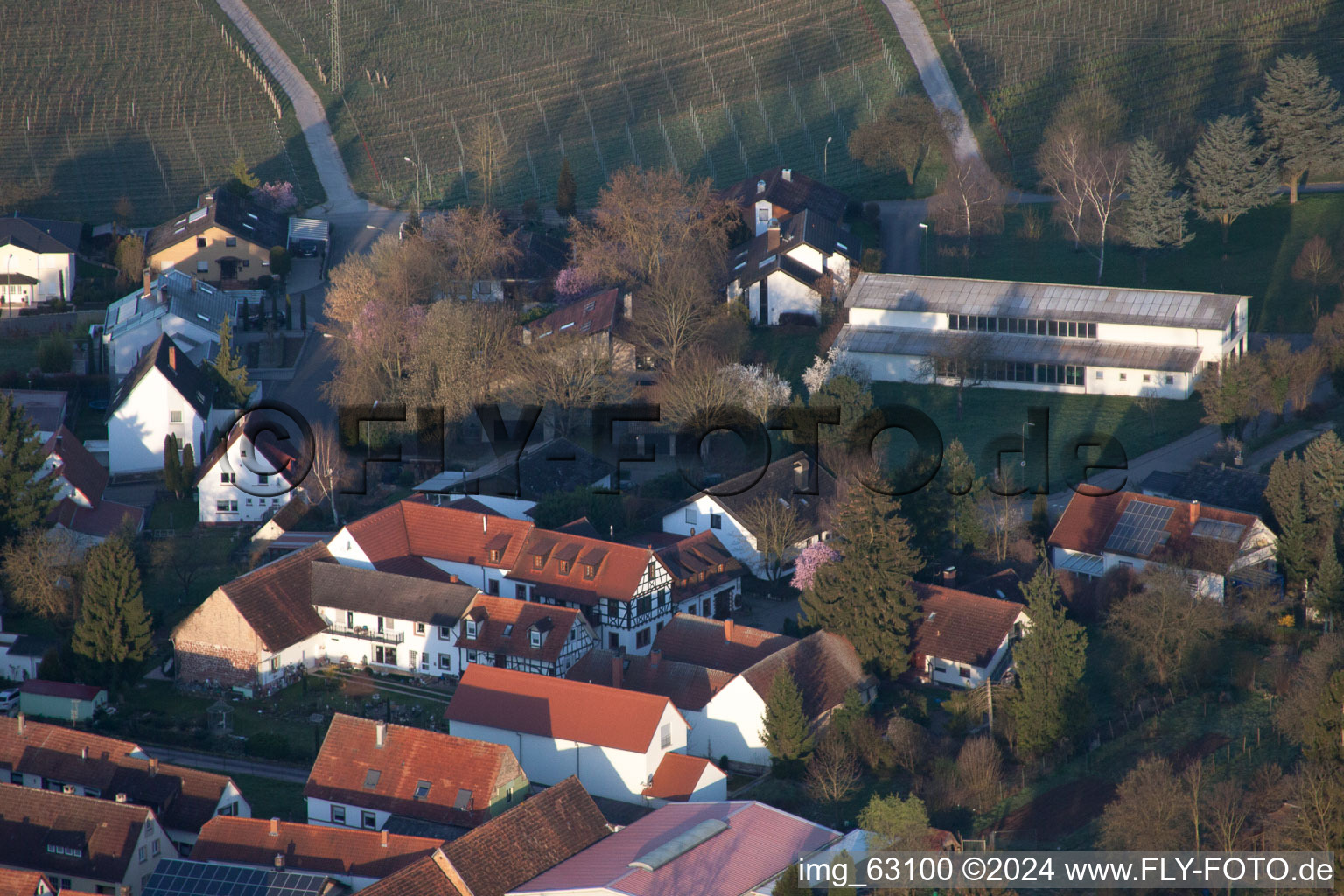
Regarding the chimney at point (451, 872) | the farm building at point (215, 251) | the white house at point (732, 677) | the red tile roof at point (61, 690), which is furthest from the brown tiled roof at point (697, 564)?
the farm building at point (215, 251)

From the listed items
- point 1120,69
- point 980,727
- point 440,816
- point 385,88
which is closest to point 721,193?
point 1120,69

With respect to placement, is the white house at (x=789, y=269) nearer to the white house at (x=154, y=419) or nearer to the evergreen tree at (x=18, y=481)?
the white house at (x=154, y=419)

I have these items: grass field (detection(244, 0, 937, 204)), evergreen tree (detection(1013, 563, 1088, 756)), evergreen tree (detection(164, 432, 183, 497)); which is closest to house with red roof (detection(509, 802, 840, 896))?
Result: evergreen tree (detection(1013, 563, 1088, 756))

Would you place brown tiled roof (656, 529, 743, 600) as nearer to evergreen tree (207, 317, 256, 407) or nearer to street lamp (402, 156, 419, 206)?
evergreen tree (207, 317, 256, 407)

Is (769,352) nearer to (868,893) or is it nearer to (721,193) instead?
(721,193)

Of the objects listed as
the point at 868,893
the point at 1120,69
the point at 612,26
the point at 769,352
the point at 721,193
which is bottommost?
the point at 868,893
